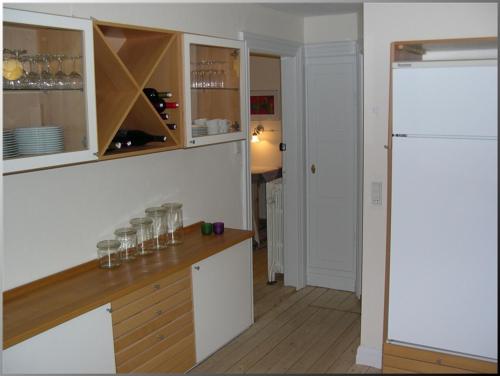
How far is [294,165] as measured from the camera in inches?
202

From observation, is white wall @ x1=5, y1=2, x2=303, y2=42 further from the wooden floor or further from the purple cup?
the wooden floor

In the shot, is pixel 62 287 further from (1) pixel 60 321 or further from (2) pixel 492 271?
(2) pixel 492 271

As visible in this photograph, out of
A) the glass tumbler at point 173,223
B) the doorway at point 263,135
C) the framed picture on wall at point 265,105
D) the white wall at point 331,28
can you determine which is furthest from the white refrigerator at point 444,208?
the framed picture on wall at point 265,105

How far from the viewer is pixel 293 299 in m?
4.93

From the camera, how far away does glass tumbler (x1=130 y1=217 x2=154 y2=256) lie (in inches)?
136

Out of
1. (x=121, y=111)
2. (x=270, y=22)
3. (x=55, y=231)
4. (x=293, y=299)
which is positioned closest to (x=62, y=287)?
(x=55, y=231)

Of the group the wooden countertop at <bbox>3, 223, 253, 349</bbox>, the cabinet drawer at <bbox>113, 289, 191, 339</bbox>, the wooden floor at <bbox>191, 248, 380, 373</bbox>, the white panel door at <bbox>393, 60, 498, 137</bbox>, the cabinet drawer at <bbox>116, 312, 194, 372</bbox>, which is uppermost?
the white panel door at <bbox>393, 60, 498, 137</bbox>

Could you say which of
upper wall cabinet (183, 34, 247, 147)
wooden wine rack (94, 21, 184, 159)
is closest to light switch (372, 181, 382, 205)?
upper wall cabinet (183, 34, 247, 147)

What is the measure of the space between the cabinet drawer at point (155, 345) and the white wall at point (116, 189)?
1.80ft

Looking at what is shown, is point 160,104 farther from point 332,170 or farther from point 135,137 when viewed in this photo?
point 332,170

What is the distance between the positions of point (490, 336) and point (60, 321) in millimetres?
1930

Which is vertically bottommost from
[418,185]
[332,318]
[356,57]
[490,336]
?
[332,318]

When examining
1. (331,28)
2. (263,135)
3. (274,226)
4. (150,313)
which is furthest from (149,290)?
(263,135)

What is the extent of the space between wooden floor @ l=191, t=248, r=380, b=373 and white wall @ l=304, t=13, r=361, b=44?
2.18 metres
